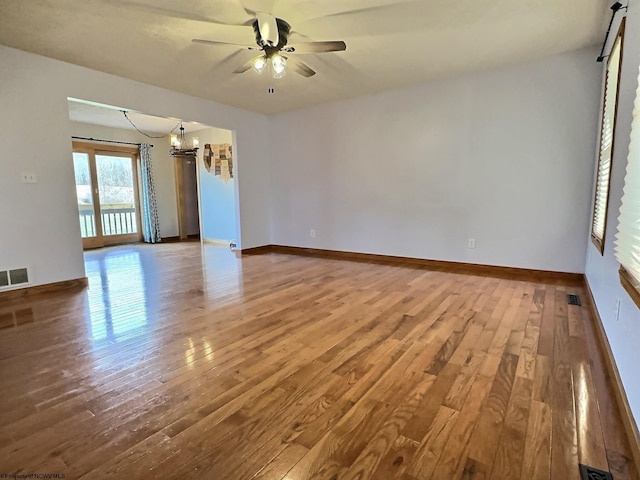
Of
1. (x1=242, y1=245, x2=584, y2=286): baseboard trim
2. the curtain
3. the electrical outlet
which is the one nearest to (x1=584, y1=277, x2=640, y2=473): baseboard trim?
(x1=242, y1=245, x2=584, y2=286): baseboard trim

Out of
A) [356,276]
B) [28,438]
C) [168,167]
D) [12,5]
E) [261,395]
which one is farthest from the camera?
[168,167]

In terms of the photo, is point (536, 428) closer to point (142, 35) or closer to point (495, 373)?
point (495, 373)

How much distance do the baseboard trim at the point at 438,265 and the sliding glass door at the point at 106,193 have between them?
11.6 feet

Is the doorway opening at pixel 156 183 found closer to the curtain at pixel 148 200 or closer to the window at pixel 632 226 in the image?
the curtain at pixel 148 200

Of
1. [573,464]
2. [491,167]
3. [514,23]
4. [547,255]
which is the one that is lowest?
[573,464]

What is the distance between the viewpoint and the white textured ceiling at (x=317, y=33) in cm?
262

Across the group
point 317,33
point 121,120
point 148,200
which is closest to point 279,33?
point 317,33

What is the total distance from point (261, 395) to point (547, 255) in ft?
12.4

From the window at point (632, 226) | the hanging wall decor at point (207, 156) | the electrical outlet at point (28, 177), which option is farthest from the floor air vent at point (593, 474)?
the hanging wall decor at point (207, 156)

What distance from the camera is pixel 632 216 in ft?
5.04

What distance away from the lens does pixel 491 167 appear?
4152mm

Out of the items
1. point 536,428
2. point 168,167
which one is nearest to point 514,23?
point 536,428

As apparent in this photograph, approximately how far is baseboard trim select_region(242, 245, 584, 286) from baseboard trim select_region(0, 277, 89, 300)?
2.47 m

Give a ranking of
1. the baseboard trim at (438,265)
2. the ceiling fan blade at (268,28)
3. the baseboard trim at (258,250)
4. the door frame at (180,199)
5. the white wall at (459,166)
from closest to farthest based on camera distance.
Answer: the ceiling fan blade at (268,28) < the white wall at (459,166) < the baseboard trim at (438,265) < the baseboard trim at (258,250) < the door frame at (180,199)
